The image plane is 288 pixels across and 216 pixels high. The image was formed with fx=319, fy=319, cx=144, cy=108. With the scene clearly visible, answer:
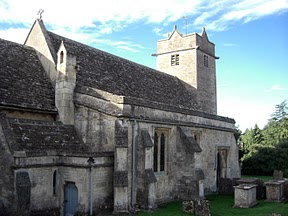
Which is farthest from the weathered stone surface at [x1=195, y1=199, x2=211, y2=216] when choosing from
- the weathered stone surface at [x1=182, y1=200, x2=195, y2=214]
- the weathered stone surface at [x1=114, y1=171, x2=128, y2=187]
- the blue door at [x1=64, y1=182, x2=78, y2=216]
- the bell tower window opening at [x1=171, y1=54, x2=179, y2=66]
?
the bell tower window opening at [x1=171, y1=54, x2=179, y2=66]

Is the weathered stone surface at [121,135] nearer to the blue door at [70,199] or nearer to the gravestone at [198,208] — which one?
the blue door at [70,199]

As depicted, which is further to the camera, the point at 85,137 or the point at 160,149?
the point at 160,149

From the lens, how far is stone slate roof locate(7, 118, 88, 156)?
14.6 metres

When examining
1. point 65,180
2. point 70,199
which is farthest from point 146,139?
point 70,199

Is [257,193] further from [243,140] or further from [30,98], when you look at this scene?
[243,140]

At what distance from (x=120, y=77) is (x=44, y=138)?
29.5ft

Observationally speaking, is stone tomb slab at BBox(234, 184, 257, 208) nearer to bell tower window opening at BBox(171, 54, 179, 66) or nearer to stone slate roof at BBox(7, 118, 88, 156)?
stone slate roof at BBox(7, 118, 88, 156)

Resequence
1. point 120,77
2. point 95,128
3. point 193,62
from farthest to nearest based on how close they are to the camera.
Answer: point 193,62
point 120,77
point 95,128

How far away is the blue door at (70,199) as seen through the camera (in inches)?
604

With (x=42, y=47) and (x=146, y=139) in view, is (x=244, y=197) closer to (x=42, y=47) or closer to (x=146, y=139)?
(x=146, y=139)

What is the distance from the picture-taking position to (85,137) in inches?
694

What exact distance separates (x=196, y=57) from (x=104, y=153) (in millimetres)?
20320

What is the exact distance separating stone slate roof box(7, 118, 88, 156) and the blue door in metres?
1.66

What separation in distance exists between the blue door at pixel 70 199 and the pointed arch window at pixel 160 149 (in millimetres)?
5796
